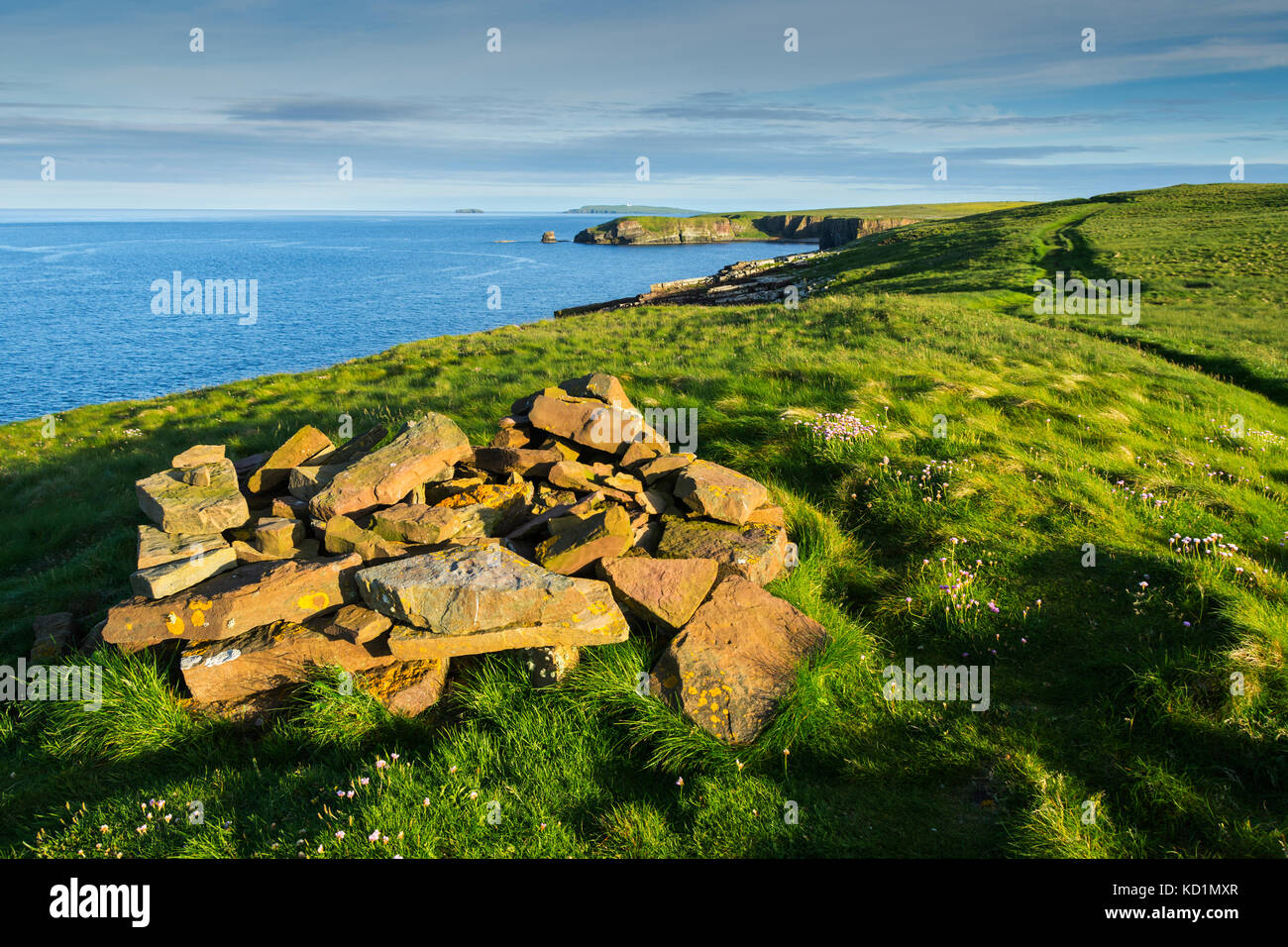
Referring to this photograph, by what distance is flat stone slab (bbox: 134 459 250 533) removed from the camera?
24.9 ft

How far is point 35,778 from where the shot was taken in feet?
19.2

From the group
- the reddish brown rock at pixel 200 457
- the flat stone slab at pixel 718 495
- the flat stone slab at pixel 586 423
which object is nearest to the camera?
the flat stone slab at pixel 718 495

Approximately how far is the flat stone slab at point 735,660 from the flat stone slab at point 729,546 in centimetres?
38

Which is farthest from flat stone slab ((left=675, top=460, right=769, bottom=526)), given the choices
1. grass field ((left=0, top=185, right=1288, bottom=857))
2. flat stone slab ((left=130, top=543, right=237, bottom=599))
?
flat stone slab ((left=130, top=543, right=237, bottom=599))

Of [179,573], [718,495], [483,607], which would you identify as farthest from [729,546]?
[179,573]

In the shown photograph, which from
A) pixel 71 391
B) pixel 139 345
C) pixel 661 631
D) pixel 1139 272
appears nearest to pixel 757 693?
pixel 661 631

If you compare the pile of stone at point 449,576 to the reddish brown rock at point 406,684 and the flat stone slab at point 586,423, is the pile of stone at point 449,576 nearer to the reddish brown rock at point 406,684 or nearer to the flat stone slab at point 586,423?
the reddish brown rock at point 406,684

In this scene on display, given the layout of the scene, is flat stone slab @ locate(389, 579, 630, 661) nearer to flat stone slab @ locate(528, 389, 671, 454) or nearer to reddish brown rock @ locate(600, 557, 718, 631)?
reddish brown rock @ locate(600, 557, 718, 631)

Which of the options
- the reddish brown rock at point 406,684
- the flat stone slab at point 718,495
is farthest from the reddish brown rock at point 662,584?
the reddish brown rock at point 406,684

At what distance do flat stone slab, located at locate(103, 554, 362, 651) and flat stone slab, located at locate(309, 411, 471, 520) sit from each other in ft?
3.75

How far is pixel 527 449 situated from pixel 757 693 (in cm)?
468

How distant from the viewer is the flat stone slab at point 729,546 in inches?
293
